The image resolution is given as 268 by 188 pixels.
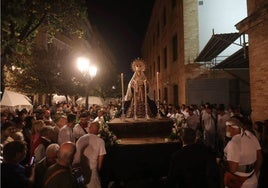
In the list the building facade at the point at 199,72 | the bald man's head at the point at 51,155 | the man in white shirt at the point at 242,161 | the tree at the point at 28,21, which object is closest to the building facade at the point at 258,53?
the building facade at the point at 199,72

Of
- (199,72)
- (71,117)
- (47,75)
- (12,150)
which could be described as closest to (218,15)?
(199,72)

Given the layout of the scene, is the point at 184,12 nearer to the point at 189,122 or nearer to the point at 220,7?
the point at 220,7

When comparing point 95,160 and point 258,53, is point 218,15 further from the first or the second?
point 95,160

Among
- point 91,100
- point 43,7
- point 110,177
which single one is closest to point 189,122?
point 110,177

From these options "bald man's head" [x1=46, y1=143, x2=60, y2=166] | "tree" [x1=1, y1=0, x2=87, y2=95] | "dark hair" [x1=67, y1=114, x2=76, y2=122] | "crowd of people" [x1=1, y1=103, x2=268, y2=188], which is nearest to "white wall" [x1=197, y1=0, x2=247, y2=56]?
"tree" [x1=1, y1=0, x2=87, y2=95]

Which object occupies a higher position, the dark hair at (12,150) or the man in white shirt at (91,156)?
the dark hair at (12,150)

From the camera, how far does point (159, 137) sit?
8.74 metres

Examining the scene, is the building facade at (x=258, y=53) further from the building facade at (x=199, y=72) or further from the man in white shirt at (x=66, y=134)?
the man in white shirt at (x=66, y=134)

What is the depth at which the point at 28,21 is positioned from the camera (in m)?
7.34

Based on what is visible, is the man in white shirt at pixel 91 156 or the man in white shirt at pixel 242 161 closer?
the man in white shirt at pixel 242 161

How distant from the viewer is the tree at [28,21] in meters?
6.13

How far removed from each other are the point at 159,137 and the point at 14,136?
452cm

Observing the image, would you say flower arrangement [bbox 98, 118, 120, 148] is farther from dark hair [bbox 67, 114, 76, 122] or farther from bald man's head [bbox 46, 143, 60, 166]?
bald man's head [bbox 46, 143, 60, 166]

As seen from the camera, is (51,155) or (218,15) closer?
(51,155)
